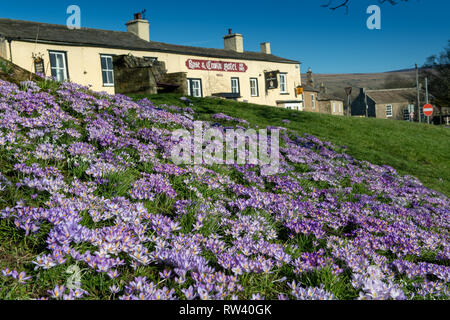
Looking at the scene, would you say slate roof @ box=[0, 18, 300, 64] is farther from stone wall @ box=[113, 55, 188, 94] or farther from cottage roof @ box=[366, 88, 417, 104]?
cottage roof @ box=[366, 88, 417, 104]

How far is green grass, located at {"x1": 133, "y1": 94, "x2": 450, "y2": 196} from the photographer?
12471 mm

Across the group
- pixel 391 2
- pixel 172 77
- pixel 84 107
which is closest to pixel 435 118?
pixel 172 77

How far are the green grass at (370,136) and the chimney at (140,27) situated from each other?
76.9 ft

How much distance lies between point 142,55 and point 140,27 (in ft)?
18.1

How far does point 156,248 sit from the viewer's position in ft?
10.4

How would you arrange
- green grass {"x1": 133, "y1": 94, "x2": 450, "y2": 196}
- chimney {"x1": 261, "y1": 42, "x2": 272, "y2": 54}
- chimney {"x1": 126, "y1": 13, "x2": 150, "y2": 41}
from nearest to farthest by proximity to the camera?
green grass {"x1": 133, "y1": 94, "x2": 450, "y2": 196}
chimney {"x1": 126, "y1": 13, "x2": 150, "y2": 41}
chimney {"x1": 261, "y1": 42, "x2": 272, "y2": 54}

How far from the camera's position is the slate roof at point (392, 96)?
82.7m

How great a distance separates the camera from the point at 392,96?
277 feet

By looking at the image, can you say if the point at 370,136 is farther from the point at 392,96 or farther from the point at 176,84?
the point at 392,96

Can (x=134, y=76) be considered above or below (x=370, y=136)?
above

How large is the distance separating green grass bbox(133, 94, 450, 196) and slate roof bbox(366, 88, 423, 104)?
68.4m

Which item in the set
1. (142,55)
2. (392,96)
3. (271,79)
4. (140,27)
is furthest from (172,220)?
(392,96)

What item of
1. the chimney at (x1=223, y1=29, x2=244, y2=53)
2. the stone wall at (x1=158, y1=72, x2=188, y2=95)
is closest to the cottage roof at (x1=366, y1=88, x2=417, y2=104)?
the chimney at (x1=223, y1=29, x2=244, y2=53)
